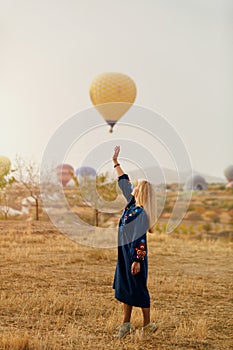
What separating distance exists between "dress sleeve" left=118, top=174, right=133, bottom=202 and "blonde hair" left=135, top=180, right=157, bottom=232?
0.27 metres

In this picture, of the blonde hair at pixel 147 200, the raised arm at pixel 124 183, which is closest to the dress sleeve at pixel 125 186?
the raised arm at pixel 124 183

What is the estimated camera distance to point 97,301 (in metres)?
6.30

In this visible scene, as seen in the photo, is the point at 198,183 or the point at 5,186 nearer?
the point at 5,186

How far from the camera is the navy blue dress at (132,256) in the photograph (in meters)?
4.46

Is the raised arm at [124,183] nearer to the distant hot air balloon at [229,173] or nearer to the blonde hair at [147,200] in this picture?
the blonde hair at [147,200]

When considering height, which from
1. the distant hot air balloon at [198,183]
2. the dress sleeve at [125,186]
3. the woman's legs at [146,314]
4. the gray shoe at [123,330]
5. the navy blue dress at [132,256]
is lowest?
the gray shoe at [123,330]

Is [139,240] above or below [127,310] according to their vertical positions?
above

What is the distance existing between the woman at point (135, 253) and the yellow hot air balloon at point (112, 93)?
47.1ft

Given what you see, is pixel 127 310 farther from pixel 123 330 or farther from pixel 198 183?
pixel 198 183

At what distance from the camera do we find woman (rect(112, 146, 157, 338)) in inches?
176

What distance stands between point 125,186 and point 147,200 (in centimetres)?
40

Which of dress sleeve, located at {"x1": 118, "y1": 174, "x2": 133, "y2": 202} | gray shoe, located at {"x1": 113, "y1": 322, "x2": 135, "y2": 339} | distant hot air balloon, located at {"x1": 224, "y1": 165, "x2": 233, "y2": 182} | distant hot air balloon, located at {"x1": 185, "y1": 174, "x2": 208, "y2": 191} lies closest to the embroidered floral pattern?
dress sleeve, located at {"x1": 118, "y1": 174, "x2": 133, "y2": 202}

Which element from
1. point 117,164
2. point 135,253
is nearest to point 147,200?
point 135,253

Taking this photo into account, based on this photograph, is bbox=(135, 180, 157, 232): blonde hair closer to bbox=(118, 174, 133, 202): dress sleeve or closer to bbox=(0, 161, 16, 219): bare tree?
bbox=(118, 174, 133, 202): dress sleeve
